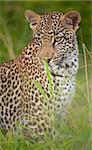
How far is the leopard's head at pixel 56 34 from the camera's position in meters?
8.72

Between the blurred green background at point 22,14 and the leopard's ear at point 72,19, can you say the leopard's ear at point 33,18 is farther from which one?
the blurred green background at point 22,14

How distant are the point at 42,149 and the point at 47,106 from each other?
1.83 feet

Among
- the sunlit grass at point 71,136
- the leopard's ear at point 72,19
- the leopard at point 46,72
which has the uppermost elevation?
the leopard's ear at point 72,19

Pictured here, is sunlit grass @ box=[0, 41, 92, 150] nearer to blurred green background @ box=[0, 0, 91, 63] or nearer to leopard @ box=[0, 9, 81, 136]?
leopard @ box=[0, 9, 81, 136]

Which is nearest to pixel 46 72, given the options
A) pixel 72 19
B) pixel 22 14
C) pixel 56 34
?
pixel 56 34

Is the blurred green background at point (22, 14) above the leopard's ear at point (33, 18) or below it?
below

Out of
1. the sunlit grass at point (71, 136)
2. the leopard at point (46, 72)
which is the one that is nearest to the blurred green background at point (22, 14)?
the leopard at point (46, 72)

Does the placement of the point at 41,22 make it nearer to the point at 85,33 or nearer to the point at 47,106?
the point at 47,106

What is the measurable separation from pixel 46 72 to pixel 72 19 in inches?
22.8

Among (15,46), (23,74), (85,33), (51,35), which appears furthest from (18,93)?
(85,33)

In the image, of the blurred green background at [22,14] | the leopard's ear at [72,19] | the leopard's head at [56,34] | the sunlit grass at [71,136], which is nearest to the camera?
the sunlit grass at [71,136]

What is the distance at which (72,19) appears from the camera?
29.3ft

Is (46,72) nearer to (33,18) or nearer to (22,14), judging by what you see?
(33,18)

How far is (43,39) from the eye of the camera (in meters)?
8.77
